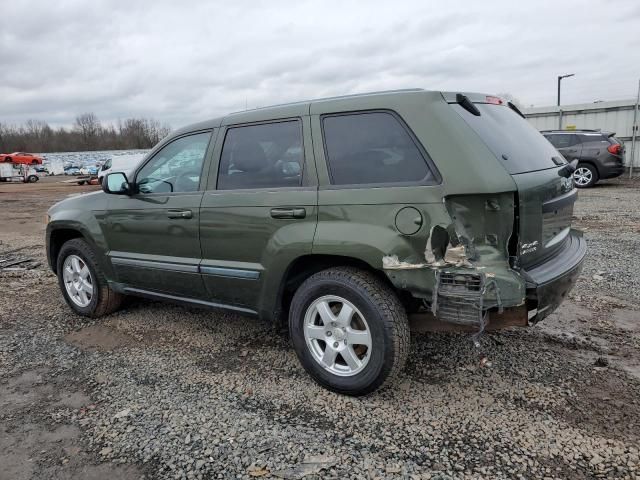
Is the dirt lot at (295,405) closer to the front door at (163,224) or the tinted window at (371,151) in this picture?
the front door at (163,224)

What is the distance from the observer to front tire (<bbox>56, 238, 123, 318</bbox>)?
182 inches

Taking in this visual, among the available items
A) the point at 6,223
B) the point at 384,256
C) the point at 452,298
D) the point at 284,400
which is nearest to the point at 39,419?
the point at 284,400

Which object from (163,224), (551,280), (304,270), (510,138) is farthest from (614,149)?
(163,224)

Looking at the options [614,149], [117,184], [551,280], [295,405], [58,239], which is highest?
[117,184]

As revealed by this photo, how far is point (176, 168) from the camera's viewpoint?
Answer: 4.05 metres

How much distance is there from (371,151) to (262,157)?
87 cm

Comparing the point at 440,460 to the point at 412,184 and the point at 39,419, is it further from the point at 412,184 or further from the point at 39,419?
the point at 39,419

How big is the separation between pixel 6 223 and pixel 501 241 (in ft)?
45.5

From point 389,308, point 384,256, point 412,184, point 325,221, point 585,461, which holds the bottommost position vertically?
point 585,461

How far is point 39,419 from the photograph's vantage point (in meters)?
3.06

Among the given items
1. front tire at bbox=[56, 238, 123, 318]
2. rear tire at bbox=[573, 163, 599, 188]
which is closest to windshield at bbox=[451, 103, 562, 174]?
front tire at bbox=[56, 238, 123, 318]

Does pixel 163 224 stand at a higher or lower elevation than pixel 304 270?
higher

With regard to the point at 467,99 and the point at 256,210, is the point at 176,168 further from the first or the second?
the point at 467,99

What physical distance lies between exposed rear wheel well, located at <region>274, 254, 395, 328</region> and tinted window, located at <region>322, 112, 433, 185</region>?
19.3 inches
